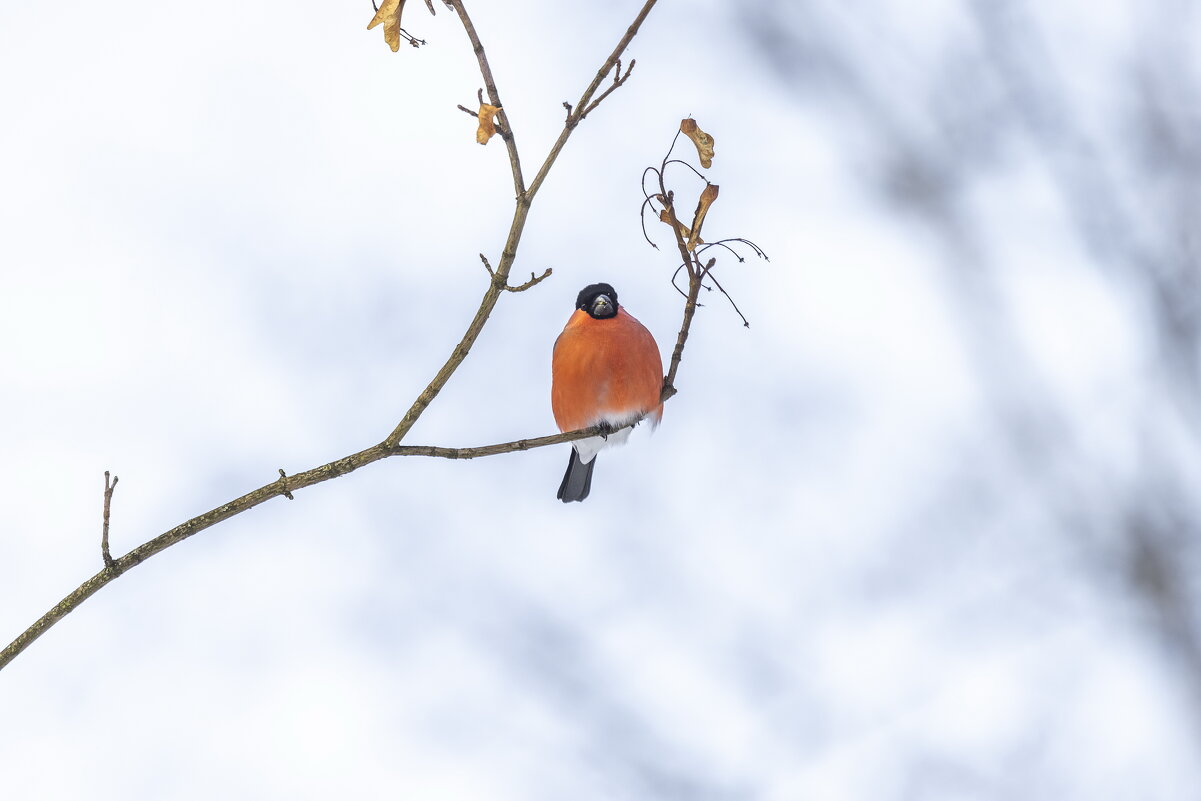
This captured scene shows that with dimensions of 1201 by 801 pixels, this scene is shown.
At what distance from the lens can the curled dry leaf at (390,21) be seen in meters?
2.42

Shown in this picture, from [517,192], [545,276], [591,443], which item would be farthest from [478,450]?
[591,443]

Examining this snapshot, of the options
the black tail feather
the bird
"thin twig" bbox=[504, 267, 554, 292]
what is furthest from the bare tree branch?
the black tail feather

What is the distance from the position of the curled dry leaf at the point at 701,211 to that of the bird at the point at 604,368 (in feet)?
5.85

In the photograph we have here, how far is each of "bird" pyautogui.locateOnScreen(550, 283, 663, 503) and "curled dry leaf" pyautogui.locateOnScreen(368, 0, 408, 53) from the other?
225cm

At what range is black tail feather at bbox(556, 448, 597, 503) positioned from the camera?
622 cm

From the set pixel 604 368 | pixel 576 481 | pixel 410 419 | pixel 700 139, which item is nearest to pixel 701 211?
pixel 700 139

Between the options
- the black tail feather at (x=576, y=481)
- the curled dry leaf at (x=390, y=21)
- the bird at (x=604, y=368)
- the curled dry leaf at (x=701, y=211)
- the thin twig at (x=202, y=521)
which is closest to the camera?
the thin twig at (x=202, y=521)

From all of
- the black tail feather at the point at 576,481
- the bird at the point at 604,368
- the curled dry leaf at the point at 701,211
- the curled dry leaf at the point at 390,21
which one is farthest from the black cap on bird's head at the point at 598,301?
the curled dry leaf at the point at 390,21

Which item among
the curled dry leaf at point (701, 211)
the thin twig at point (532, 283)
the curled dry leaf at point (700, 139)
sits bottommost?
the thin twig at point (532, 283)

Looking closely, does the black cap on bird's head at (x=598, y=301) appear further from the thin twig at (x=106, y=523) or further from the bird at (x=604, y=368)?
the thin twig at (x=106, y=523)

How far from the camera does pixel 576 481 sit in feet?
20.6

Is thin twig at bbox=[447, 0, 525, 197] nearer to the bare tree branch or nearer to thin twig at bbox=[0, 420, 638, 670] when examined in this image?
the bare tree branch

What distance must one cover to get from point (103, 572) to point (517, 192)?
1198mm

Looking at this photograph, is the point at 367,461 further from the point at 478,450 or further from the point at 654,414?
the point at 654,414
